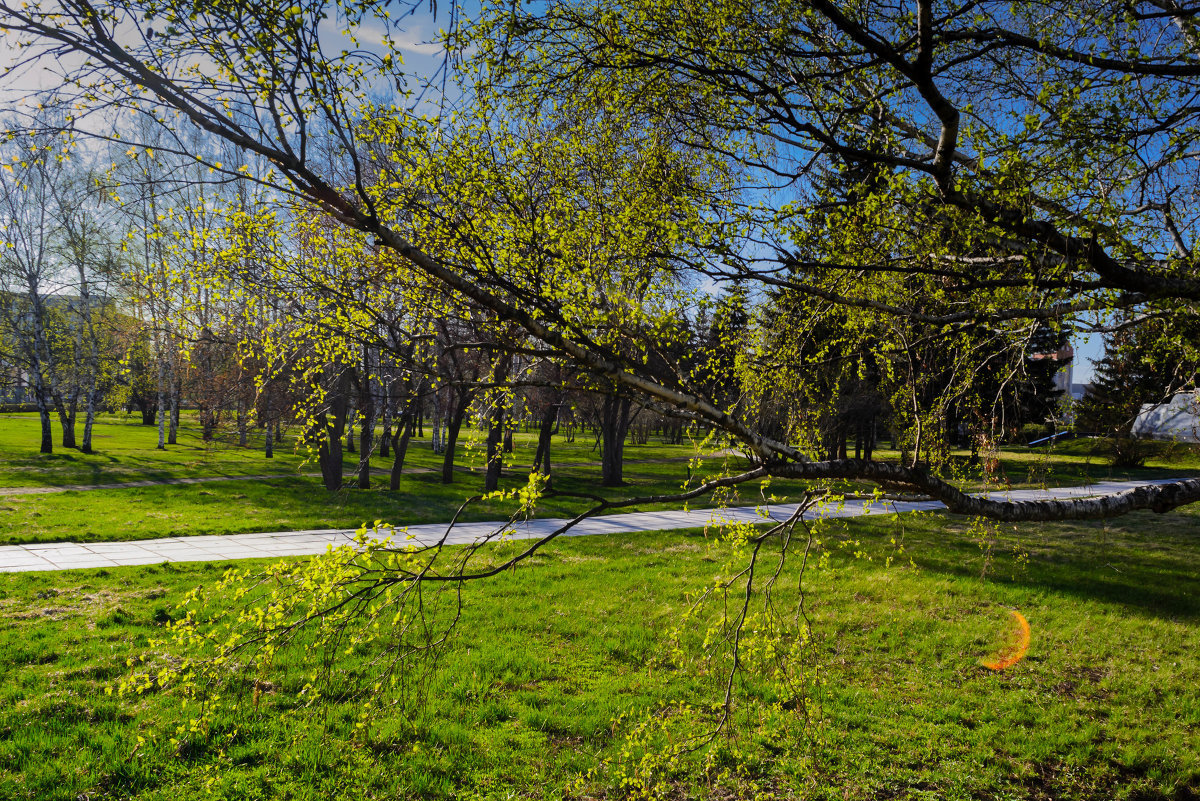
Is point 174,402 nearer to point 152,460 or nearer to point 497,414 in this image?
point 152,460

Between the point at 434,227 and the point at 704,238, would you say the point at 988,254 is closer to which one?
the point at 704,238

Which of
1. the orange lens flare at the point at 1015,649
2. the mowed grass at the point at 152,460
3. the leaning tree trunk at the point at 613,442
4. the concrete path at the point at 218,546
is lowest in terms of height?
the orange lens flare at the point at 1015,649

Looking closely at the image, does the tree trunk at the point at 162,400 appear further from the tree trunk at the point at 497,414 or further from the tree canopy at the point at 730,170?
the tree canopy at the point at 730,170

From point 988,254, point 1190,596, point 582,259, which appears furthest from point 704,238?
point 1190,596

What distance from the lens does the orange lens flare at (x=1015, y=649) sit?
700cm

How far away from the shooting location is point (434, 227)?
371 centimetres

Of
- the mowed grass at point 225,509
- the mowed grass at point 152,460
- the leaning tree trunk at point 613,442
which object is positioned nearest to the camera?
the mowed grass at point 225,509

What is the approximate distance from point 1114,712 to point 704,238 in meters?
5.62

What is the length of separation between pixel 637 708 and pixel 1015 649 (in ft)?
14.9

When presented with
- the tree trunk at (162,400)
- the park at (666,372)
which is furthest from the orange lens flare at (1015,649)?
the tree trunk at (162,400)

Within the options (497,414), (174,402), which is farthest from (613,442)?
(174,402)

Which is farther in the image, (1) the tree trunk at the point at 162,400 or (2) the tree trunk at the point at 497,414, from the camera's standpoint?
(1) the tree trunk at the point at 162,400

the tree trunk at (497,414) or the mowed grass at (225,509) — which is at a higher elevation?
the tree trunk at (497,414)

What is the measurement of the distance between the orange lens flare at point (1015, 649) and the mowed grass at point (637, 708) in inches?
4.9
